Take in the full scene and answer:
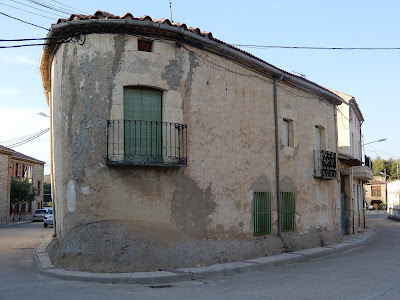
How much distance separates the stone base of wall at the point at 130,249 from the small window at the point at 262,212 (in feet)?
6.98

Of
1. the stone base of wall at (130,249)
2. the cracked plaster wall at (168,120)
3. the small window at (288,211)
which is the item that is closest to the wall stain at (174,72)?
the cracked plaster wall at (168,120)

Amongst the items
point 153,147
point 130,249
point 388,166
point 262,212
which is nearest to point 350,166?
point 262,212

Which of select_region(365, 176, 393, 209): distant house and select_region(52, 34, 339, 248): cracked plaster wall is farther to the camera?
select_region(365, 176, 393, 209): distant house

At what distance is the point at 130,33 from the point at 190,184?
158 inches

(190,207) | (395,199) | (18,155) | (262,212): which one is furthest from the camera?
(18,155)

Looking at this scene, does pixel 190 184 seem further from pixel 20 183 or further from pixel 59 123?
pixel 20 183

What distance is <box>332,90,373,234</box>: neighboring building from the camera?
21.0 meters

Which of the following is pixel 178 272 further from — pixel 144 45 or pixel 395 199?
pixel 395 199

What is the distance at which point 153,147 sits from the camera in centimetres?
1047

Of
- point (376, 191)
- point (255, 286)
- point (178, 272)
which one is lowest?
point (255, 286)

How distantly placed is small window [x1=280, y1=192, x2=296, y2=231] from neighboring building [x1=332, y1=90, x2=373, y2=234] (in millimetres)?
4837

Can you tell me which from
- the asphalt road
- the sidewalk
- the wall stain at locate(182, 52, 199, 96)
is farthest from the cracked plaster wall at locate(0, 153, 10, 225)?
the wall stain at locate(182, 52, 199, 96)

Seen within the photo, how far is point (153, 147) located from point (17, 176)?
134 ft

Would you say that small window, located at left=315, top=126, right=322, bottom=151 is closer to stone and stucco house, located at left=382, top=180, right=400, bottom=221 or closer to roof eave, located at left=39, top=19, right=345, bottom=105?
roof eave, located at left=39, top=19, right=345, bottom=105
